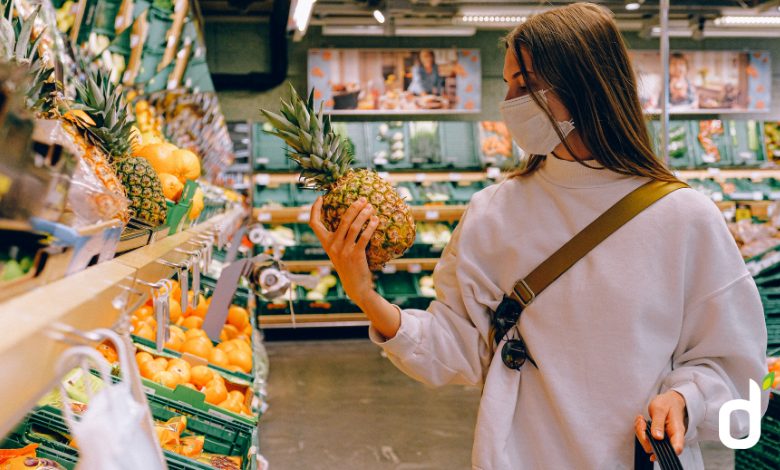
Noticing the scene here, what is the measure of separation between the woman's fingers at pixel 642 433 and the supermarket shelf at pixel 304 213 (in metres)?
6.18

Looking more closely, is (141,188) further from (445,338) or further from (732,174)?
(732,174)

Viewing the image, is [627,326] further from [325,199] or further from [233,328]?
[233,328]

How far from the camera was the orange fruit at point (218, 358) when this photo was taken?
274cm

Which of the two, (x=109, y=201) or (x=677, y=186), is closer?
(x=109, y=201)

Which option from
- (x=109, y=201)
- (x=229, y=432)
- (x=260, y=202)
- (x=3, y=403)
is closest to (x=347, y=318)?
(x=260, y=202)

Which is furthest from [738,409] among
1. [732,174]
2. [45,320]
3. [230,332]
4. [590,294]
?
[732,174]

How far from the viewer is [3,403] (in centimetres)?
53

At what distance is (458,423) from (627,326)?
3.61m

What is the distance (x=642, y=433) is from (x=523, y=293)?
0.36m

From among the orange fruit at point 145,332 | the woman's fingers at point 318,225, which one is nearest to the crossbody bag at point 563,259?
the woman's fingers at point 318,225

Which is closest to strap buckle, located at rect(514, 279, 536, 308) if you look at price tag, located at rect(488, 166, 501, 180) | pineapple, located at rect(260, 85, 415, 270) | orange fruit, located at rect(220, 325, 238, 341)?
pineapple, located at rect(260, 85, 415, 270)

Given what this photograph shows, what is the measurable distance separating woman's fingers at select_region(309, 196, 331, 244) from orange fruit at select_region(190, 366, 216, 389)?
1.08m

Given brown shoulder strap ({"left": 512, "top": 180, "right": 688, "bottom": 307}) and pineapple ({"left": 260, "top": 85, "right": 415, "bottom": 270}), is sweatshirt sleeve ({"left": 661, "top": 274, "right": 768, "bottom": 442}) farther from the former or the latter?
pineapple ({"left": 260, "top": 85, "right": 415, "bottom": 270})

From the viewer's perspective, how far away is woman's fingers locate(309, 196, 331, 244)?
1469 millimetres
